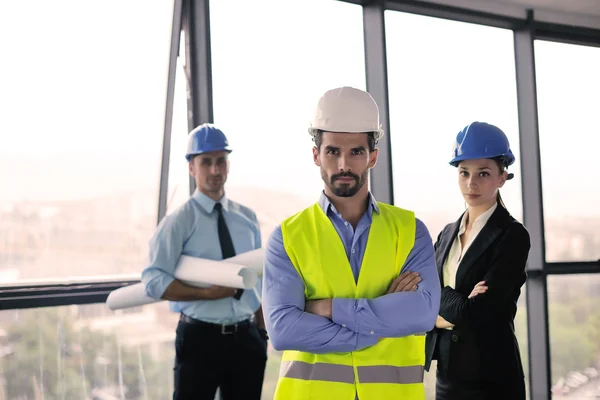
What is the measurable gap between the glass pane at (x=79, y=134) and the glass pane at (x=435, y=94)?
166 centimetres

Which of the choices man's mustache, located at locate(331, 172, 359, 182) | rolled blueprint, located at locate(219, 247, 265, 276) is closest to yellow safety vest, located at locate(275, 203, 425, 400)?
man's mustache, located at locate(331, 172, 359, 182)

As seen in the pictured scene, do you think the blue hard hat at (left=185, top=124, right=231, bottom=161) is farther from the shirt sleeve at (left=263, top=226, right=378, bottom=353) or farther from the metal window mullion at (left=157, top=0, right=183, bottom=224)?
the shirt sleeve at (left=263, top=226, right=378, bottom=353)

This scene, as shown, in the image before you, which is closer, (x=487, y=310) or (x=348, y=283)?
(x=348, y=283)

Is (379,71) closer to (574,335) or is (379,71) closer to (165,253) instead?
(165,253)

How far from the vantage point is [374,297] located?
72.9 inches

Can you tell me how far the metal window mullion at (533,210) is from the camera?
506 centimetres

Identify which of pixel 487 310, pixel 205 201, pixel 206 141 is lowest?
pixel 487 310

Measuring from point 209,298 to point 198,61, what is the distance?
1.46m

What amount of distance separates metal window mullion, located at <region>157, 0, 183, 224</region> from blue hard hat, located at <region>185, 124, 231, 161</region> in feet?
2.17

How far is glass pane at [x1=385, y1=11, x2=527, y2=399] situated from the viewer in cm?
447

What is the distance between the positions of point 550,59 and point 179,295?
379 cm

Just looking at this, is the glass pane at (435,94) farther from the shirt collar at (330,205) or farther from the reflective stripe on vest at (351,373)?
the reflective stripe on vest at (351,373)

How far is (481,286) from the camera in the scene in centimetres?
238

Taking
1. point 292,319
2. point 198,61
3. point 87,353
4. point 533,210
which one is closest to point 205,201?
point 198,61
